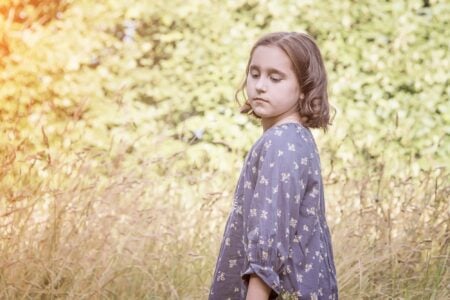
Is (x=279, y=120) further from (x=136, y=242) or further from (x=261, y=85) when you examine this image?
(x=136, y=242)

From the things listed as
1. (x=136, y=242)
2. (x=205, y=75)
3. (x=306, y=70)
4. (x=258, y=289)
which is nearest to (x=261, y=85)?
(x=306, y=70)

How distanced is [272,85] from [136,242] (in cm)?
181

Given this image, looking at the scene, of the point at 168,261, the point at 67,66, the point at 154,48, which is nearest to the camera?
the point at 168,261

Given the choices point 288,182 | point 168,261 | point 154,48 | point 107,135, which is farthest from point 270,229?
point 154,48

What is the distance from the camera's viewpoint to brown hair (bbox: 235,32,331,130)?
92.4 inches

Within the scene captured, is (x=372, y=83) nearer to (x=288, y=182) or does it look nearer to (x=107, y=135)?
(x=107, y=135)

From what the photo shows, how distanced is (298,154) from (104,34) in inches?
183

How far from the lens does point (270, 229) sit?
214 cm

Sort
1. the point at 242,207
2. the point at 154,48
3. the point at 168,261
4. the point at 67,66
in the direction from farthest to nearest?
the point at 154,48
the point at 67,66
the point at 168,261
the point at 242,207

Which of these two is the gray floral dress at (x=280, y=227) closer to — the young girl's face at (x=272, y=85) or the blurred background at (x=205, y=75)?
the young girl's face at (x=272, y=85)

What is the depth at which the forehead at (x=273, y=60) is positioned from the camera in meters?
2.33

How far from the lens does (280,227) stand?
2160mm

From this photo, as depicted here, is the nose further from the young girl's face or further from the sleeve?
the sleeve

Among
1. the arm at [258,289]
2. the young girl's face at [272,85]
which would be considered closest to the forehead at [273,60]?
the young girl's face at [272,85]
